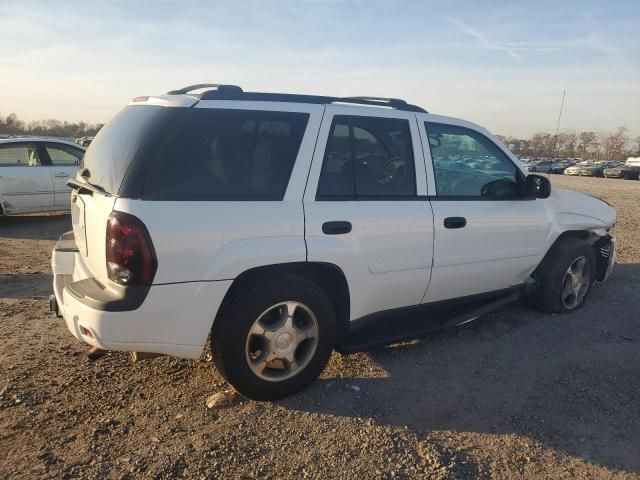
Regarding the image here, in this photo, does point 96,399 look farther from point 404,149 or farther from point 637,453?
point 637,453

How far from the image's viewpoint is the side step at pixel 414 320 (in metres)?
3.54

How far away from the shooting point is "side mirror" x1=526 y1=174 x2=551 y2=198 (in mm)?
4191

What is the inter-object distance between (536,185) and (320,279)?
2121 mm

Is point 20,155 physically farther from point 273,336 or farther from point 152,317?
point 273,336

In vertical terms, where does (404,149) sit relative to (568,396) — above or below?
above

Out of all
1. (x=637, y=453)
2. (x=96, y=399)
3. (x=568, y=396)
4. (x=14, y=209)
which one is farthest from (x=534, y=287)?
(x=14, y=209)

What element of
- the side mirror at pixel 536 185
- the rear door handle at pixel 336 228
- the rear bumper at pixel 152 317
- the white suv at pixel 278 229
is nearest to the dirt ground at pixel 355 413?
the white suv at pixel 278 229

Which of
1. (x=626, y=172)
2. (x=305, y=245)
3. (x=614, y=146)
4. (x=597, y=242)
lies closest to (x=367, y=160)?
(x=305, y=245)

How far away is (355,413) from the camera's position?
10.3ft

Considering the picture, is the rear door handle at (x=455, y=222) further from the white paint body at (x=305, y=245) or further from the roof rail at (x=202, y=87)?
the roof rail at (x=202, y=87)

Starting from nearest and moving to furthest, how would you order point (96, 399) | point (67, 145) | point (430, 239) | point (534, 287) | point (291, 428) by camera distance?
point (291, 428) → point (96, 399) → point (430, 239) → point (534, 287) → point (67, 145)

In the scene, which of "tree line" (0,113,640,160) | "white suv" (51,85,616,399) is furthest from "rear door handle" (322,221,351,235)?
"tree line" (0,113,640,160)

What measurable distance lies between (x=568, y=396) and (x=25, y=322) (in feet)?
14.2

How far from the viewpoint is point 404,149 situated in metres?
3.65
